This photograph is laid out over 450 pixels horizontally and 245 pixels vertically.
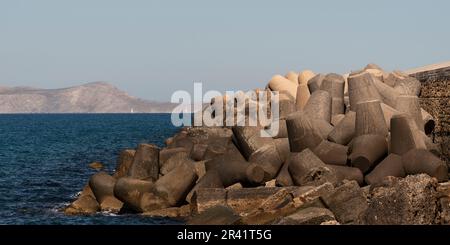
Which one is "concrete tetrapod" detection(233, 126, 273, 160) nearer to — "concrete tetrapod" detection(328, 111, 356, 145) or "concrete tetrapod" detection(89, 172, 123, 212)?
"concrete tetrapod" detection(328, 111, 356, 145)

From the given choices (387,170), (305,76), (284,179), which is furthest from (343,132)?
(305,76)

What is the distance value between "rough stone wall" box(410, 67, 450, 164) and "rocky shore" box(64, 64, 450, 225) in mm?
383

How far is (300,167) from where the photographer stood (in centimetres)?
1598

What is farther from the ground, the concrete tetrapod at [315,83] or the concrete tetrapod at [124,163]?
the concrete tetrapod at [315,83]

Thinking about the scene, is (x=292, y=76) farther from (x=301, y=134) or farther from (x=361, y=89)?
(x=301, y=134)

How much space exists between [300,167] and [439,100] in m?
6.60

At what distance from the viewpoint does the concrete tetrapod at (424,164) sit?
15852 millimetres

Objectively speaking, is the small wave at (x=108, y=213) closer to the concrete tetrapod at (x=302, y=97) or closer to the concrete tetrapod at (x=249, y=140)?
the concrete tetrapod at (x=249, y=140)

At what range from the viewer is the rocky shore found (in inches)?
526

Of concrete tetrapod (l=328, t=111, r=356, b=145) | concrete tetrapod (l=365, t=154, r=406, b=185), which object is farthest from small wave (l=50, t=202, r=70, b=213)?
→ concrete tetrapod (l=365, t=154, r=406, b=185)

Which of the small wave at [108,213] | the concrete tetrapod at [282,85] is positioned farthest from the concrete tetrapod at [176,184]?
the concrete tetrapod at [282,85]

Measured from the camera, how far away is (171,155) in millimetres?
20547

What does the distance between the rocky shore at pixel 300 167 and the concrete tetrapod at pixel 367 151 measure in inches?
0.9

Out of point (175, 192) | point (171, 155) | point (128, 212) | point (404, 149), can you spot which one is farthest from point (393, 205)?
point (171, 155)
